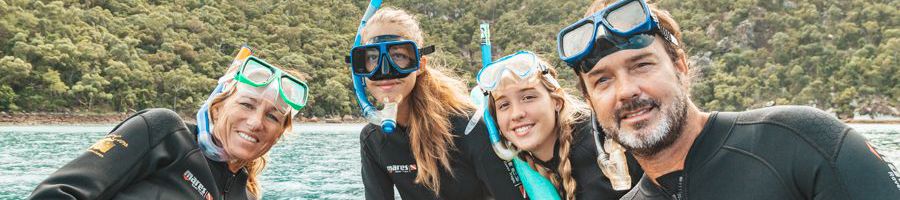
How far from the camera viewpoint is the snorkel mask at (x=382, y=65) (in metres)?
3.07

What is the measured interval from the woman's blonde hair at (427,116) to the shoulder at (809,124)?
183 centimetres

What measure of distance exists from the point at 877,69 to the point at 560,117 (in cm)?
7822

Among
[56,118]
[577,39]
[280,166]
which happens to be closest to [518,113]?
[577,39]

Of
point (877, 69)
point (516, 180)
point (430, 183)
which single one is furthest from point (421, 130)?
point (877, 69)

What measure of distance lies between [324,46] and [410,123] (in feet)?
239

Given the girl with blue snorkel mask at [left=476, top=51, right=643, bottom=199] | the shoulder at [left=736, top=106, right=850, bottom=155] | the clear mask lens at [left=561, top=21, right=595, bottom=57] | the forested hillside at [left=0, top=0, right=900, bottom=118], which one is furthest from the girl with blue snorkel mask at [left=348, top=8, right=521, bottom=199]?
the forested hillside at [left=0, top=0, right=900, bottom=118]

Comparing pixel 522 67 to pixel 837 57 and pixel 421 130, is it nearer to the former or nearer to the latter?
pixel 421 130

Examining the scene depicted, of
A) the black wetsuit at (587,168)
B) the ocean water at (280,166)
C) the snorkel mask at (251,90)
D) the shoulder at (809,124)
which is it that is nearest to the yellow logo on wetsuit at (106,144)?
the snorkel mask at (251,90)

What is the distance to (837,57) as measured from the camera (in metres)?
72.1

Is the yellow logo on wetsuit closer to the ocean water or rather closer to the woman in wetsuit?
the woman in wetsuit

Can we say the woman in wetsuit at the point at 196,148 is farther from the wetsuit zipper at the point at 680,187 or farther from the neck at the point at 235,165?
the wetsuit zipper at the point at 680,187

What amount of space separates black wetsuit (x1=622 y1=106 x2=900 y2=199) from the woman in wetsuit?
5.51ft

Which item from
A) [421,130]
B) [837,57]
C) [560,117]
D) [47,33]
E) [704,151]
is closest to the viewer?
[704,151]

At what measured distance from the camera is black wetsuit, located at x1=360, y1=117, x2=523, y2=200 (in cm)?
316
